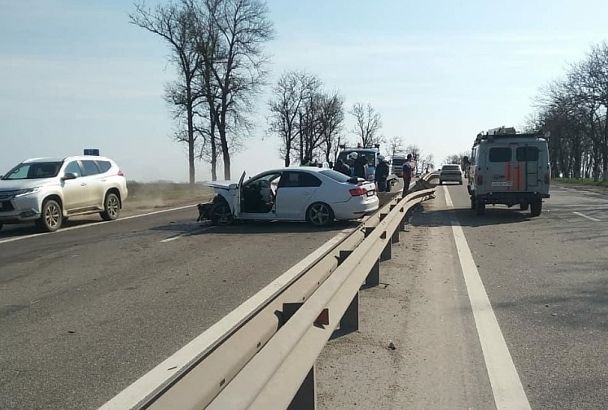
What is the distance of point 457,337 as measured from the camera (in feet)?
19.1

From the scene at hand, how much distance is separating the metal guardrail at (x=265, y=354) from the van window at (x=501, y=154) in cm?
1193

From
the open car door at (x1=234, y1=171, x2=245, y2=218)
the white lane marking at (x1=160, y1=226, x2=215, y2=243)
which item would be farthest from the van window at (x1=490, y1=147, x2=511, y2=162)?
the white lane marking at (x1=160, y1=226, x2=215, y2=243)

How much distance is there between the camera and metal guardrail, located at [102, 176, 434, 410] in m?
2.78

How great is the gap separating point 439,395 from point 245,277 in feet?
16.1

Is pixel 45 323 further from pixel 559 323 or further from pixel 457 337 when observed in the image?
pixel 559 323

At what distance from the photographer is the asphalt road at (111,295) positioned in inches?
195

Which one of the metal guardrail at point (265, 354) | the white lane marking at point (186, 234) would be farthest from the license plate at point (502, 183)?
the metal guardrail at point (265, 354)

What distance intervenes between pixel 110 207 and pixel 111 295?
10659 mm

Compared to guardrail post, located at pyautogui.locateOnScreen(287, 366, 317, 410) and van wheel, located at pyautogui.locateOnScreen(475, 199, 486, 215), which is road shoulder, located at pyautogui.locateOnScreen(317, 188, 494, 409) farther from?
van wheel, located at pyautogui.locateOnScreen(475, 199, 486, 215)

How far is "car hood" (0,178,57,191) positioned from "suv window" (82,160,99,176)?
1.50 metres

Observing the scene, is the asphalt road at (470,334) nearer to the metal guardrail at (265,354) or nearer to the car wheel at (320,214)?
the metal guardrail at (265,354)

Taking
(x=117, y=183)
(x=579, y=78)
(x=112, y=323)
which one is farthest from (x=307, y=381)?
(x=579, y=78)

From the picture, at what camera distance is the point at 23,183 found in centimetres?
1495

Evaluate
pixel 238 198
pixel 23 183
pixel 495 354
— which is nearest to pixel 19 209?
pixel 23 183
